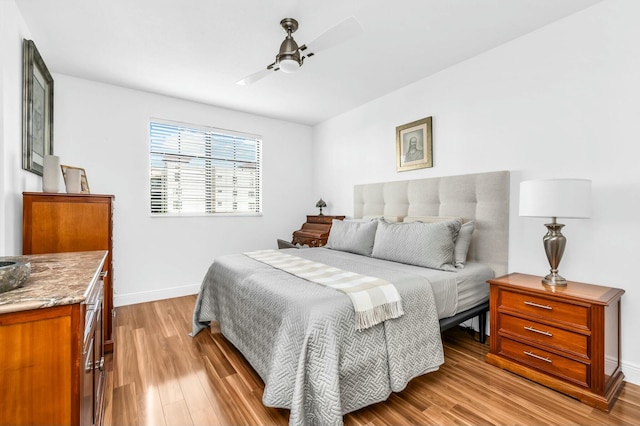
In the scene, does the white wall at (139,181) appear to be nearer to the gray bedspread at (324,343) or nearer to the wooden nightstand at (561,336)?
the gray bedspread at (324,343)

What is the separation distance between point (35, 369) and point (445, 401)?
202 cm

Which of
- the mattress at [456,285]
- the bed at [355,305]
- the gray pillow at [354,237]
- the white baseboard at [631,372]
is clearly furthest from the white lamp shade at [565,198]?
the gray pillow at [354,237]

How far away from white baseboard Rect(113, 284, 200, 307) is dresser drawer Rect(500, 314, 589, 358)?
3.67 metres

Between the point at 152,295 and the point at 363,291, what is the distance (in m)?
3.20

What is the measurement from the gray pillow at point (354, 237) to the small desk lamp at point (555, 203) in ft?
4.59

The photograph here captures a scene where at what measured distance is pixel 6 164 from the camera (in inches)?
76.0

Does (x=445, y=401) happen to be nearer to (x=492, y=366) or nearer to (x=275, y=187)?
(x=492, y=366)

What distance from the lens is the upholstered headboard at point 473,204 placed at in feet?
8.84

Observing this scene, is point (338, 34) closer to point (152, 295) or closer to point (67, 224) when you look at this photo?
point (67, 224)

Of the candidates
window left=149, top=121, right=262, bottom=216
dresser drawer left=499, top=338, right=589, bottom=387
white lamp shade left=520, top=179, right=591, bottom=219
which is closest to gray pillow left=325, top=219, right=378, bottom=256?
dresser drawer left=499, top=338, right=589, bottom=387

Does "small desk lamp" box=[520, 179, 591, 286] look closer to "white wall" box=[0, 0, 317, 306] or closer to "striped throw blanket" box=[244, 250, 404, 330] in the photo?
"striped throw blanket" box=[244, 250, 404, 330]

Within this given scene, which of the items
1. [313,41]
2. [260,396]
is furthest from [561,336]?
[313,41]

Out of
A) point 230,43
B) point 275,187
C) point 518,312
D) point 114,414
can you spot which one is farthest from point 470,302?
point 275,187

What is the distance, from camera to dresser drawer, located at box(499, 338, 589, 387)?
1.90 m
